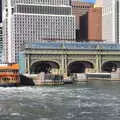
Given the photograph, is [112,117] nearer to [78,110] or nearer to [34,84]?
[78,110]

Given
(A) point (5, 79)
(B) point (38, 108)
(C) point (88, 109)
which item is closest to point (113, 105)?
(C) point (88, 109)

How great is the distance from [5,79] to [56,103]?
6237 centimetres

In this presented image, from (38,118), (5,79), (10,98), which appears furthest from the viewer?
(5,79)

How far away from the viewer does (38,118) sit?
244ft

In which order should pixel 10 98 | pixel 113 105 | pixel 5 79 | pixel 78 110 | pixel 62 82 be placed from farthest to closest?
pixel 62 82 → pixel 5 79 → pixel 10 98 → pixel 113 105 → pixel 78 110

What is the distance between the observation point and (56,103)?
313 feet

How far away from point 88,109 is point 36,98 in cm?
2510

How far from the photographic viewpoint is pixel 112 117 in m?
74.8

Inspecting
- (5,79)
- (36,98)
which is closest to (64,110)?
(36,98)

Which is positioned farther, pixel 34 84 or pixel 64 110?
pixel 34 84

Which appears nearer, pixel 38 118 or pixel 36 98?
pixel 38 118

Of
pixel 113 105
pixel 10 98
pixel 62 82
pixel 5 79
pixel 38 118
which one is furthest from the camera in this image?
pixel 62 82

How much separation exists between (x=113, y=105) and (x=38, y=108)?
1559cm

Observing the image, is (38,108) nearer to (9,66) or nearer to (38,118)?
(38,118)
